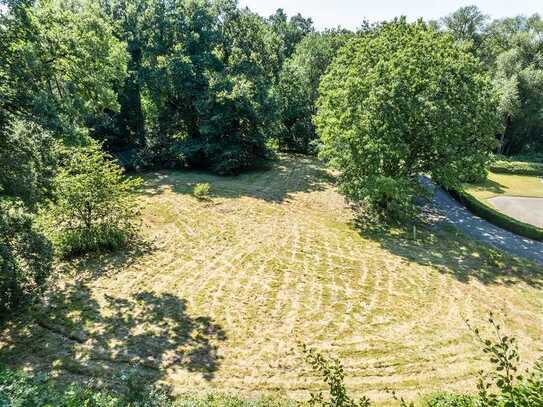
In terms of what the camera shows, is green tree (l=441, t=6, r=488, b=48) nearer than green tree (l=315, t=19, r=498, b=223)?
No

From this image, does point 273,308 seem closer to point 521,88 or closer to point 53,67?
point 53,67

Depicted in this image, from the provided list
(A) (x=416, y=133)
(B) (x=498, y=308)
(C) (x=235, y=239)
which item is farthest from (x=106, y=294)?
(A) (x=416, y=133)

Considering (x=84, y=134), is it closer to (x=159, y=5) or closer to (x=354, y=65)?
Result: (x=354, y=65)

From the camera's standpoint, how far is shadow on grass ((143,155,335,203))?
84.9ft

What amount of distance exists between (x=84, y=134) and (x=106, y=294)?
17.5 ft

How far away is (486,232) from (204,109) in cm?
2206

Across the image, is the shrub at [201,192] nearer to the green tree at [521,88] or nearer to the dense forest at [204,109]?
the dense forest at [204,109]

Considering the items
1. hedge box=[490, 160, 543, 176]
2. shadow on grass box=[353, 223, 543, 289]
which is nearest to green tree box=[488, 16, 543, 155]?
hedge box=[490, 160, 543, 176]

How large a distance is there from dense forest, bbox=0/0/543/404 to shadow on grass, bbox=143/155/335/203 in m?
1.60

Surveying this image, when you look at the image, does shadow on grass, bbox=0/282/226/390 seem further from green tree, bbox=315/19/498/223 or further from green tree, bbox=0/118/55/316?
green tree, bbox=315/19/498/223

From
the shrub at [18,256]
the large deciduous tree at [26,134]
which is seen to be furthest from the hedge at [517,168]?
the shrub at [18,256]

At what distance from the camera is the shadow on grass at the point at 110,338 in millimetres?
9336

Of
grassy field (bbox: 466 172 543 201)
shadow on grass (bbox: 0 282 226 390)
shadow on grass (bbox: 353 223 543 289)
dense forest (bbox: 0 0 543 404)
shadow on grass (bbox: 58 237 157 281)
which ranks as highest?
dense forest (bbox: 0 0 543 404)

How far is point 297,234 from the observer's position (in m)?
19.3
